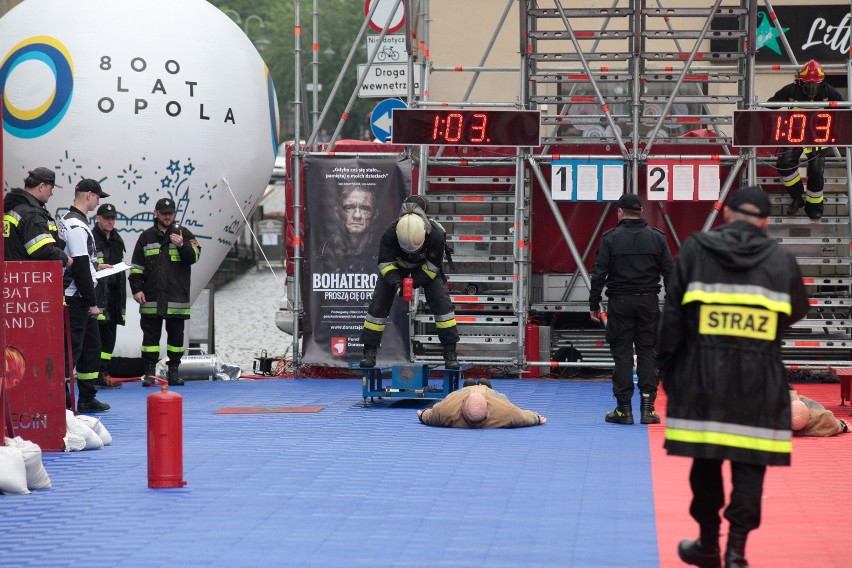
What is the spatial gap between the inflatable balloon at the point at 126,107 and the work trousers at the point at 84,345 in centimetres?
414

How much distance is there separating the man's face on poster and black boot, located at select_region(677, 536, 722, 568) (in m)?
10.8

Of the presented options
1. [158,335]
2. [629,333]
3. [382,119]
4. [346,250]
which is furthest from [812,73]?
[158,335]

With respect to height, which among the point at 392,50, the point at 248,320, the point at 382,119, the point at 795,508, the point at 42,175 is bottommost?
the point at 795,508

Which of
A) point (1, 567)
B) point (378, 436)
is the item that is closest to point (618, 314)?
point (378, 436)

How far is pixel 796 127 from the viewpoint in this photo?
50.6 feet

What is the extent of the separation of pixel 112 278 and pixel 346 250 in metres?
3.17

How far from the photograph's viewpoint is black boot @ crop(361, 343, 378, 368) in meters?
14.0

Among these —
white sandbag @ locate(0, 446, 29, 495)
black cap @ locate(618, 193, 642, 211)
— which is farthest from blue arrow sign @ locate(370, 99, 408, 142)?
white sandbag @ locate(0, 446, 29, 495)

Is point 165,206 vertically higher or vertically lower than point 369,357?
higher

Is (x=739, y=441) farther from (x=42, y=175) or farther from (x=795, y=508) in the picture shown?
(x=42, y=175)

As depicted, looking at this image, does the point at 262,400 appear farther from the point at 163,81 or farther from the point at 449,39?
the point at 449,39

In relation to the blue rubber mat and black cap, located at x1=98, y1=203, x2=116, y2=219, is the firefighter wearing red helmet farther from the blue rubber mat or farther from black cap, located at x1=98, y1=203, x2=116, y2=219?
black cap, located at x1=98, y1=203, x2=116, y2=219

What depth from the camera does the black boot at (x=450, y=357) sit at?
14.1 metres

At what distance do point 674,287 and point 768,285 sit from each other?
1.38 feet
